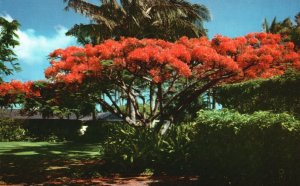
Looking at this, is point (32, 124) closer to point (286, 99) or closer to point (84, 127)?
point (84, 127)

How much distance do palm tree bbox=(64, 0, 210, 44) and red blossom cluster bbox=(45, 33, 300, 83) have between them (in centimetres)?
621

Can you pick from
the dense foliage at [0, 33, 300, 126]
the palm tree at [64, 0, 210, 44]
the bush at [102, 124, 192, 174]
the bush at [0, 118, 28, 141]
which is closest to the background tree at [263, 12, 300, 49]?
the palm tree at [64, 0, 210, 44]

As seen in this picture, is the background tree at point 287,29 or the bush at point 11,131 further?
the bush at point 11,131

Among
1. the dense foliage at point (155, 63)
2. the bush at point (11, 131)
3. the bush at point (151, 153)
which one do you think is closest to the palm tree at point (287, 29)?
the dense foliage at point (155, 63)

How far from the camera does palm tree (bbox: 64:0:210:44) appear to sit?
1914 centimetres

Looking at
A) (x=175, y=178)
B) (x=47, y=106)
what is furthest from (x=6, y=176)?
(x=175, y=178)

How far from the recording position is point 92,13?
19.1 meters

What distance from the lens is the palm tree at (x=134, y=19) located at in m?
19.1

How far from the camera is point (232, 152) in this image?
7.91m

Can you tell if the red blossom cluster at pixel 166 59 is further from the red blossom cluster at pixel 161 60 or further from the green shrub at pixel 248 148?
the green shrub at pixel 248 148

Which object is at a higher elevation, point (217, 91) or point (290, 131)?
point (217, 91)

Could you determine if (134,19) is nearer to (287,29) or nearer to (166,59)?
(166,59)

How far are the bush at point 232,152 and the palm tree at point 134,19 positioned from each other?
28.8ft

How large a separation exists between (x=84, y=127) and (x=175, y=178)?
2691 cm
